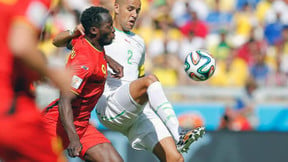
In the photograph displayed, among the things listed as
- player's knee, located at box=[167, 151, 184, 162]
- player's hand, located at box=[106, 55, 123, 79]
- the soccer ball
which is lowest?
player's knee, located at box=[167, 151, 184, 162]

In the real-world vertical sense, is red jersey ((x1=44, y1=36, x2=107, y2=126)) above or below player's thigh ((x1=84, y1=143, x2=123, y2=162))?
above

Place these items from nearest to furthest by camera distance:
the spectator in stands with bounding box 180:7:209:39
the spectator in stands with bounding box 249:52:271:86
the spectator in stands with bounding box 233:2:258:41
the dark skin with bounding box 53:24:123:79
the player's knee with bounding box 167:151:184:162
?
the dark skin with bounding box 53:24:123:79, the player's knee with bounding box 167:151:184:162, the spectator in stands with bounding box 249:52:271:86, the spectator in stands with bounding box 180:7:209:39, the spectator in stands with bounding box 233:2:258:41

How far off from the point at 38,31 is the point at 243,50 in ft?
34.3

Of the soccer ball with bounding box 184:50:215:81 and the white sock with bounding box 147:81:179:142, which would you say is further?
the soccer ball with bounding box 184:50:215:81

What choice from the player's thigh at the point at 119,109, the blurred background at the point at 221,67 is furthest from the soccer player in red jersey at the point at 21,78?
the blurred background at the point at 221,67

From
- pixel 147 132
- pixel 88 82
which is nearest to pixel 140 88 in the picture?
pixel 88 82

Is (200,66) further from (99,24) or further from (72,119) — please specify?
(72,119)

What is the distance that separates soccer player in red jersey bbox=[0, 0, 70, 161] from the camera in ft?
12.2

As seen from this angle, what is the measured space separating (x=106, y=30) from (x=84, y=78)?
536mm

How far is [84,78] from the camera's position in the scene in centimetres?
616

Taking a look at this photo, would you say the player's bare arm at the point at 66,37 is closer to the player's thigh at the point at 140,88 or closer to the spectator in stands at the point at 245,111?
the player's thigh at the point at 140,88

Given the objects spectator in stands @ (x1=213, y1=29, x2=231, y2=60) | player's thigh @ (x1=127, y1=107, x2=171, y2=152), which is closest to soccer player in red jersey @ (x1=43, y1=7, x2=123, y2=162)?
player's thigh @ (x1=127, y1=107, x2=171, y2=152)

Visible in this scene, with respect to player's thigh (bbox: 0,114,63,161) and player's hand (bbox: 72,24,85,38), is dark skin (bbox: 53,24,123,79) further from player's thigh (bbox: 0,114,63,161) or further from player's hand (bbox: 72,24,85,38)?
player's thigh (bbox: 0,114,63,161)

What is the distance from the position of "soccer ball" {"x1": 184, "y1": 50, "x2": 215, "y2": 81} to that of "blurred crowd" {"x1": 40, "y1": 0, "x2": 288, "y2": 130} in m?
5.02
